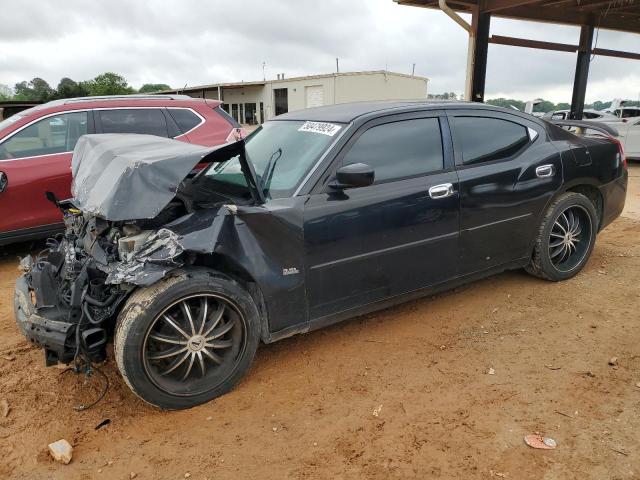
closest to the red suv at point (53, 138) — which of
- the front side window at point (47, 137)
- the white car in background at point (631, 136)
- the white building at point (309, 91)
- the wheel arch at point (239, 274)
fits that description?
Answer: the front side window at point (47, 137)

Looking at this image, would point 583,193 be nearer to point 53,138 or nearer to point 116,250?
point 116,250

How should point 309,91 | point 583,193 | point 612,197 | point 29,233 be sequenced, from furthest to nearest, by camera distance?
point 309,91
point 29,233
point 612,197
point 583,193

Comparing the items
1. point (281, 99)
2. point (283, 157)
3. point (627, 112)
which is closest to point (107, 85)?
point (281, 99)

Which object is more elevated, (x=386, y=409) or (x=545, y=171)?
(x=545, y=171)

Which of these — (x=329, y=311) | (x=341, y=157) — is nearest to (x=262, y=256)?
(x=329, y=311)

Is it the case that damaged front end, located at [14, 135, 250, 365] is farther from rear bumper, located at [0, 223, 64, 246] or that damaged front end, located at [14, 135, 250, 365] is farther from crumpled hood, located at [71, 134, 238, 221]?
rear bumper, located at [0, 223, 64, 246]

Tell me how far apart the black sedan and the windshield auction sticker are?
0.02 metres

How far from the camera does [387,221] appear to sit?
3.29 metres

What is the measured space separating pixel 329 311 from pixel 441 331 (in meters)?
1.01

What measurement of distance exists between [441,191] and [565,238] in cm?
173

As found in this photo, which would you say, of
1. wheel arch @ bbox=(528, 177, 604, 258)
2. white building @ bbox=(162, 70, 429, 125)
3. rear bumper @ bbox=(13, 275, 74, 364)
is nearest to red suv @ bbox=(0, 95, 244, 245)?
rear bumper @ bbox=(13, 275, 74, 364)

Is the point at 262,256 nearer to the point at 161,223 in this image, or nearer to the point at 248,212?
the point at 248,212

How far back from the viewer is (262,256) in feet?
9.57

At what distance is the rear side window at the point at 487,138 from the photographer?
3.77m
